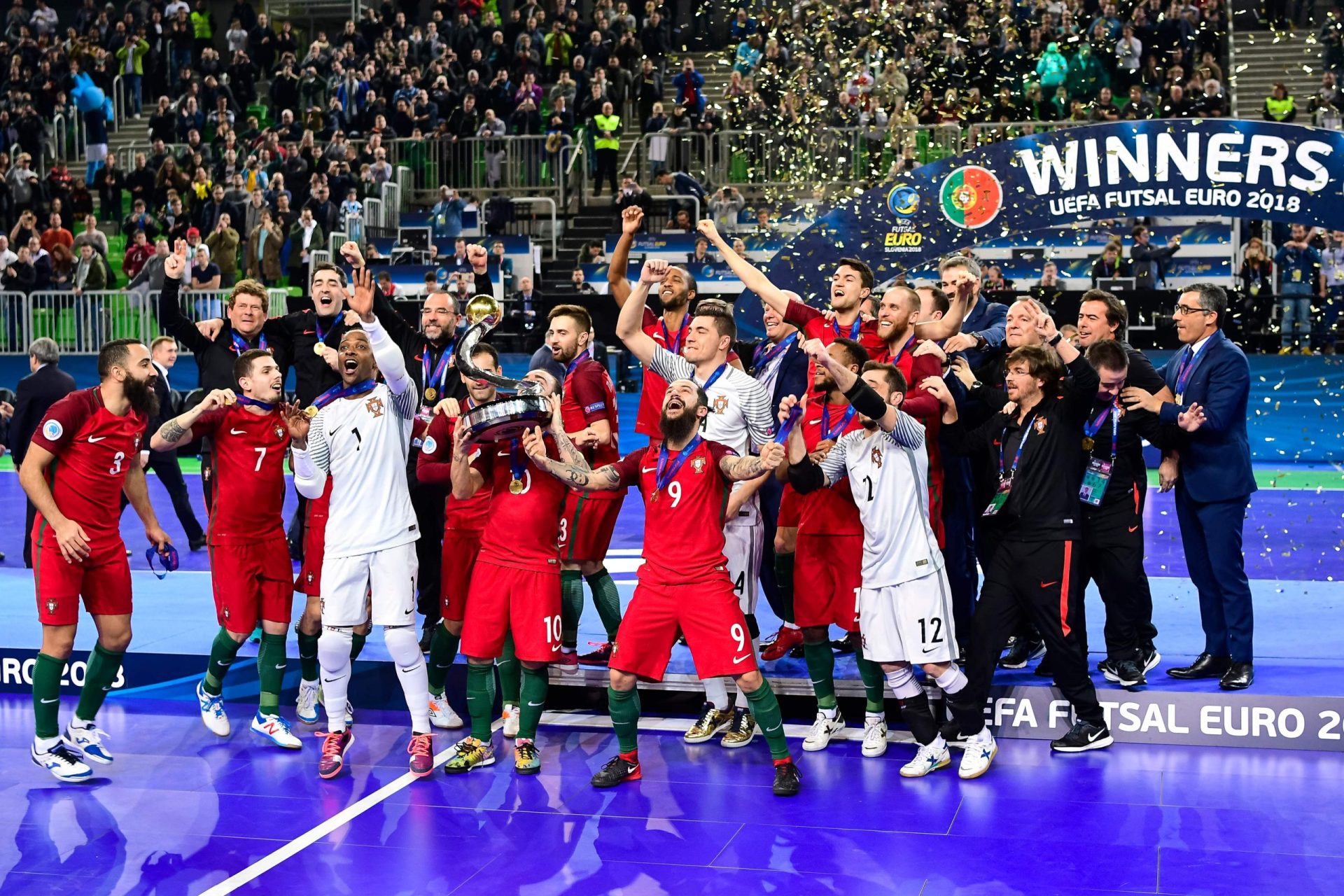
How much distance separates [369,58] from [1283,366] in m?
18.0

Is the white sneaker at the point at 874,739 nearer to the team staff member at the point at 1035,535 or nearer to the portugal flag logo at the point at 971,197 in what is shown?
the team staff member at the point at 1035,535

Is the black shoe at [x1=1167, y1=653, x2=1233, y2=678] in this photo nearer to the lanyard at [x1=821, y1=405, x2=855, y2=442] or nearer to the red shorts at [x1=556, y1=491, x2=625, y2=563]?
the lanyard at [x1=821, y1=405, x2=855, y2=442]

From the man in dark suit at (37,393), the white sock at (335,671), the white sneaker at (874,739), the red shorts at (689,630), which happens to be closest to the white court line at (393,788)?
the white sneaker at (874,739)

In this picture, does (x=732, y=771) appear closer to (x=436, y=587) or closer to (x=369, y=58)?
(x=436, y=587)

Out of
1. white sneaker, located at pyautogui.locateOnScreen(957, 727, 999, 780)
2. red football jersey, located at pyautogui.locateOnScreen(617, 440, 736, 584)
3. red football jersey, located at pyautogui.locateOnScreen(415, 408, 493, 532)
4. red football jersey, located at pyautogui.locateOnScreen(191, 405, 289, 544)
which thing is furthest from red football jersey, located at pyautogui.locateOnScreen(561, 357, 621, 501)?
white sneaker, located at pyautogui.locateOnScreen(957, 727, 999, 780)

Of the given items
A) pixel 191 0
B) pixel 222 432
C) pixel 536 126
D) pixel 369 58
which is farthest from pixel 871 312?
pixel 191 0

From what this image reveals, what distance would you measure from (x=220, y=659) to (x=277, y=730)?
504 millimetres

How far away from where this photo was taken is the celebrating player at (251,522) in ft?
24.6

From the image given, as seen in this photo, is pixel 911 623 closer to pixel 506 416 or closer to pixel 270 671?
pixel 506 416

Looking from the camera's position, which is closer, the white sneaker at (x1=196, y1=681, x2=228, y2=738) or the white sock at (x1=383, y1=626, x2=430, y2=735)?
the white sock at (x1=383, y1=626, x2=430, y2=735)

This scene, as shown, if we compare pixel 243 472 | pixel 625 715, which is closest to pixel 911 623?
pixel 625 715

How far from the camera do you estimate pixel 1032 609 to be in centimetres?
688

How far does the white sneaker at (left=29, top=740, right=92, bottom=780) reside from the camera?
707 centimetres

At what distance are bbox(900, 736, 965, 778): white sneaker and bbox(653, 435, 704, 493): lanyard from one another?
1835 mm
